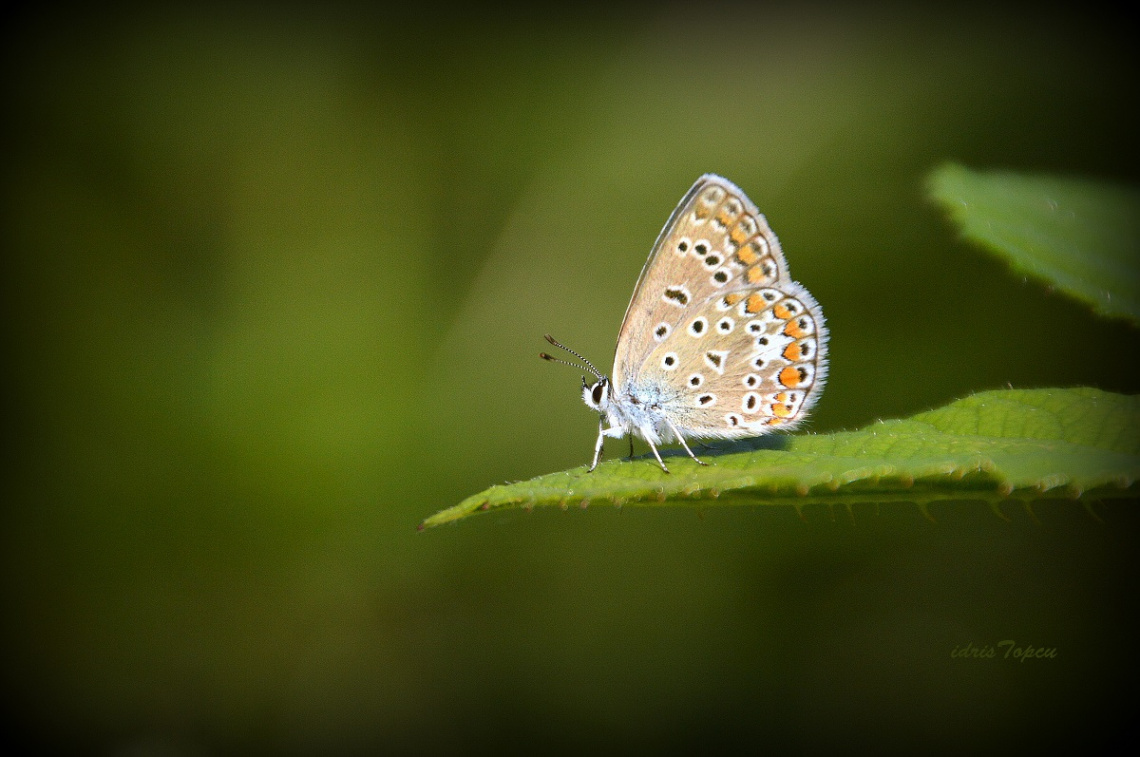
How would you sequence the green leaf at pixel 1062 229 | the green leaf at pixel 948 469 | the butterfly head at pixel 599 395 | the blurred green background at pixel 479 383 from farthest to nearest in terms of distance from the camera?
the blurred green background at pixel 479 383 < the butterfly head at pixel 599 395 < the green leaf at pixel 1062 229 < the green leaf at pixel 948 469

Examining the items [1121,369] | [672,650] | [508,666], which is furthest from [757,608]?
[1121,369]

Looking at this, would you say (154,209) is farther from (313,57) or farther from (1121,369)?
(1121,369)

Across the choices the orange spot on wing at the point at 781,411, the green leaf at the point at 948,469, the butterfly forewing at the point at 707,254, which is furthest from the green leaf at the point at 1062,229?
the orange spot on wing at the point at 781,411

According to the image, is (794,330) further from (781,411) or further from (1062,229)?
(1062,229)

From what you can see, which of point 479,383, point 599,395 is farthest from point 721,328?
point 479,383

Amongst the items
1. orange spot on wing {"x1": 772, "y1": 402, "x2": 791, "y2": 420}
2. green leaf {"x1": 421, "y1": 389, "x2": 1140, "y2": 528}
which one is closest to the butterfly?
orange spot on wing {"x1": 772, "y1": 402, "x2": 791, "y2": 420}

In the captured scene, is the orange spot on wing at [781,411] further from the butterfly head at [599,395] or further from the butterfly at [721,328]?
the butterfly head at [599,395]
